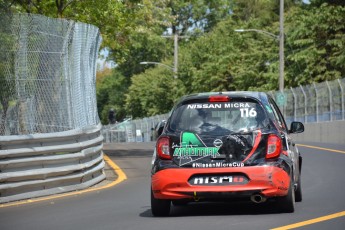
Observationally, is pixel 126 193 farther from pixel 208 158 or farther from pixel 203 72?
pixel 203 72

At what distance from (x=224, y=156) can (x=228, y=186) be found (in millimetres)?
364

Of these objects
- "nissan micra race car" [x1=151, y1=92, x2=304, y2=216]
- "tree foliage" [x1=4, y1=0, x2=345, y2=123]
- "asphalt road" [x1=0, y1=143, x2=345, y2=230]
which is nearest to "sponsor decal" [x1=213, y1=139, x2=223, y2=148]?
"nissan micra race car" [x1=151, y1=92, x2=304, y2=216]

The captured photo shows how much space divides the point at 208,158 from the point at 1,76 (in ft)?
16.2

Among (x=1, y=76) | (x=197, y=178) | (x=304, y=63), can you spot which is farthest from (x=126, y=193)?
(x=304, y=63)

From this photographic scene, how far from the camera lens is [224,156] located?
38.4 ft

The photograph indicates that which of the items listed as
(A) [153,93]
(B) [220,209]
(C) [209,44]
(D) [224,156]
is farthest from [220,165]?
(A) [153,93]

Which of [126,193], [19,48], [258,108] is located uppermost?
[19,48]

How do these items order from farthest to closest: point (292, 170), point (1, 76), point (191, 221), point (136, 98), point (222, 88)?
point (136, 98), point (222, 88), point (1, 76), point (292, 170), point (191, 221)

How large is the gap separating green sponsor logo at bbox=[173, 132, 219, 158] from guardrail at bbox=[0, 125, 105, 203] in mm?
3421

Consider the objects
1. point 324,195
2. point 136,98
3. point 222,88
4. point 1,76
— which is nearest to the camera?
point 324,195

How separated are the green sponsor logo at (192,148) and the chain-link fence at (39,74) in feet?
14.1

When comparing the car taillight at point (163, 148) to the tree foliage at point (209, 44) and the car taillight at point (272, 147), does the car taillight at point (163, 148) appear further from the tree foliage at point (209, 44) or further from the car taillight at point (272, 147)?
the tree foliage at point (209, 44)

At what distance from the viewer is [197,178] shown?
11.7m

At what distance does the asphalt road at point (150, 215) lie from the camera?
1098 cm
